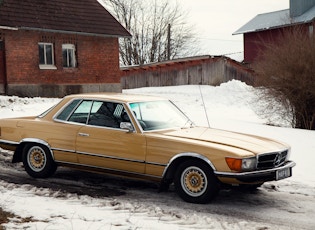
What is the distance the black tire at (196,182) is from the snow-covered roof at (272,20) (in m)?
33.9

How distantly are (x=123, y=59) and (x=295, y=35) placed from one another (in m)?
37.3

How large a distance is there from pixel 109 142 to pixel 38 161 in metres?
1.54

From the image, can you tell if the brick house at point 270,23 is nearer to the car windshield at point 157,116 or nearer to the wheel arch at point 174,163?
the car windshield at point 157,116

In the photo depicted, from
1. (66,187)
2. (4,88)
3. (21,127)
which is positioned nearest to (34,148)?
(21,127)

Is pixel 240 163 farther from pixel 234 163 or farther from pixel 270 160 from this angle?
pixel 270 160

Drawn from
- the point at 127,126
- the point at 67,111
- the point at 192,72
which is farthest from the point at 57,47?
the point at 127,126

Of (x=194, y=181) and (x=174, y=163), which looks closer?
(x=194, y=181)

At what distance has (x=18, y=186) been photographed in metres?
6.85

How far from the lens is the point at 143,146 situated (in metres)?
6.48

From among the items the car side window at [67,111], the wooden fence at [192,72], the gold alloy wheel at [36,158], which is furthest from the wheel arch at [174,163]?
the wooden fence at [192,72]

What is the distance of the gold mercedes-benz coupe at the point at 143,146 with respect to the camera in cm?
605

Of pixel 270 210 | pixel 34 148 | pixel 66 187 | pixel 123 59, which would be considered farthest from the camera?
pixel 123 59

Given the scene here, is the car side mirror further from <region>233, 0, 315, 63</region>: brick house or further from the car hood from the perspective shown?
<region>233, 0, 315, 63</region>: brick house

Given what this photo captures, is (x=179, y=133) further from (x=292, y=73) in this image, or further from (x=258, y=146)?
(x=292, y=73)
